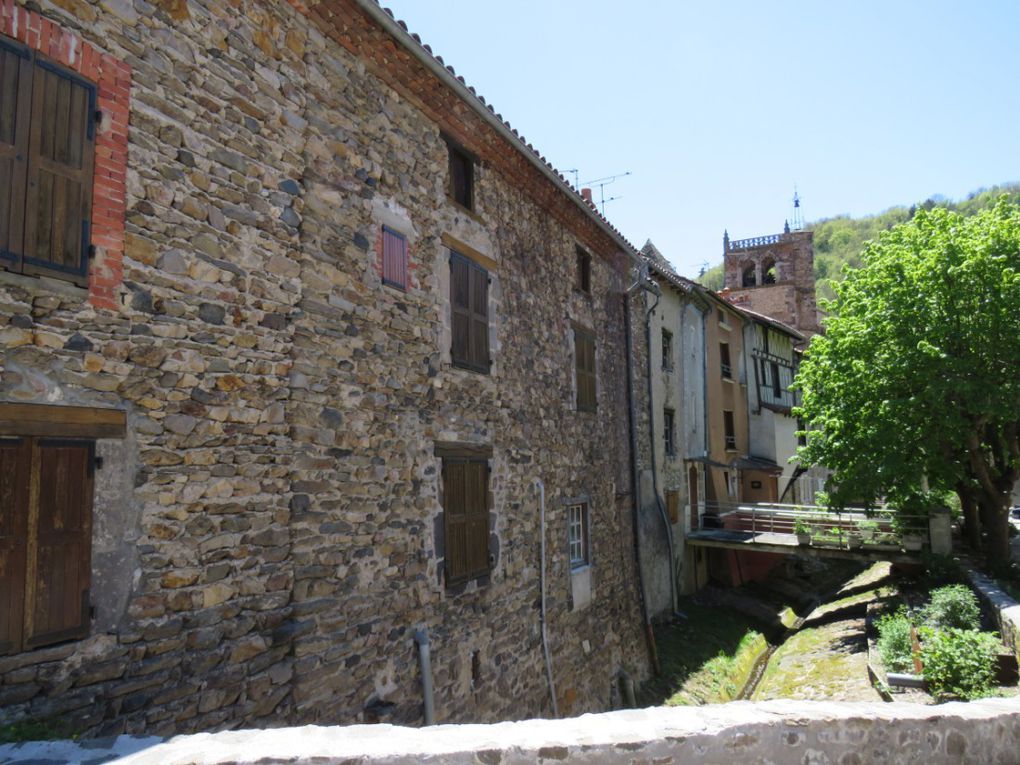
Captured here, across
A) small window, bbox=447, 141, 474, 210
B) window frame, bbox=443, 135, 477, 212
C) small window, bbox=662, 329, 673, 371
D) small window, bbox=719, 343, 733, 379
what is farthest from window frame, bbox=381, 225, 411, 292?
small window, bbox=719, 343, 733, 379

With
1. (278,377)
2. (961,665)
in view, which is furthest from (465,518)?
(961,665)

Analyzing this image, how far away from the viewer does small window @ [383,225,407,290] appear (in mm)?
7332

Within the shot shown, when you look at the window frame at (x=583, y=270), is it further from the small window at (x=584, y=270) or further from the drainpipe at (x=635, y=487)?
the drainpipe at (x=635, y=487)

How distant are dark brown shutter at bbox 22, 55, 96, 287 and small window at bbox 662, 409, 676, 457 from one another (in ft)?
50.7

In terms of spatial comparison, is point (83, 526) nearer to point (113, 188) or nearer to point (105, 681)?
point (105, 681)

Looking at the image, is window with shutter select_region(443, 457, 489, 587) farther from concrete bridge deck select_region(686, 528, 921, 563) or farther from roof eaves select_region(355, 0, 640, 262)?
concrete bridge deck select_region(686, 528, 921, 563)

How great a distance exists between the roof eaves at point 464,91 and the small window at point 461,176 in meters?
0.53

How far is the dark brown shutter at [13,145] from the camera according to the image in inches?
162

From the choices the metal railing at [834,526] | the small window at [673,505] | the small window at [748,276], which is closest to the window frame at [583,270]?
the small window at [673,505]

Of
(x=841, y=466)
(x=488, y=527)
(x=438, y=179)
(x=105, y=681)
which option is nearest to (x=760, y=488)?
(x=841, y=466)

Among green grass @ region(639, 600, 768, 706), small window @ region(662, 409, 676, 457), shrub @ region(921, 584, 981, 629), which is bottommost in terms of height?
green grass @ region(639, 600, 768, 706)

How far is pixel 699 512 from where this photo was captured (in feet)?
67.3

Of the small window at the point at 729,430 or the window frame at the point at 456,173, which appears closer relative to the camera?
the window frame at the point at 456,173

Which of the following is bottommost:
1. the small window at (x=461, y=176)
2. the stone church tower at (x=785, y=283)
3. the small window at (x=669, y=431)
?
the small window at (x=669, y=431)
